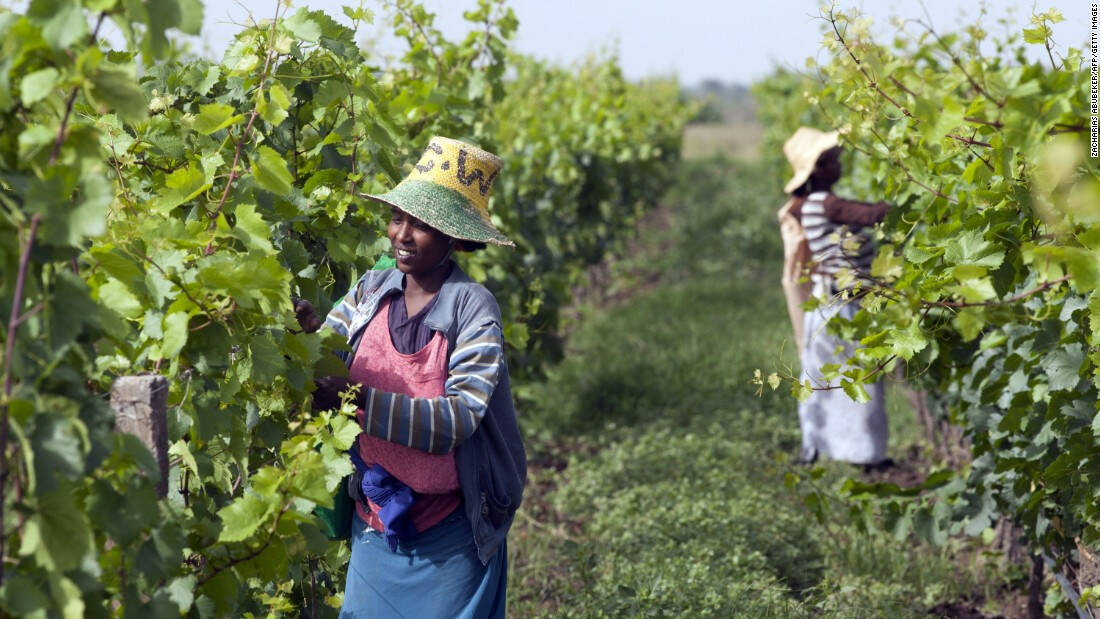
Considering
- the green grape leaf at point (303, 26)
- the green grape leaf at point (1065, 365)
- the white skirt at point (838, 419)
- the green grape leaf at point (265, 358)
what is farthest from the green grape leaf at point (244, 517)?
the white skirt at point (838, 419)

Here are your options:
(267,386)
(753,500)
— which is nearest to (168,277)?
(267,386)

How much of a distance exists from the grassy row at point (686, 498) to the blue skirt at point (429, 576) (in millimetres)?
983

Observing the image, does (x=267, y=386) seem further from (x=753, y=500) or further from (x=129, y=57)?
(x=753, y=500)

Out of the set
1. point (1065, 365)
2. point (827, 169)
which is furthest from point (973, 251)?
point (827, 169)

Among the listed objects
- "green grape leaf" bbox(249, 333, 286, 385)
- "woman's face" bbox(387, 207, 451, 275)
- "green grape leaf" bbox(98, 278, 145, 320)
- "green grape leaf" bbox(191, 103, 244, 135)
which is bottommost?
"green grape leaf" bbox(249, 333, 286, 385)

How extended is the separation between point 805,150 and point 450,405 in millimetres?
4501

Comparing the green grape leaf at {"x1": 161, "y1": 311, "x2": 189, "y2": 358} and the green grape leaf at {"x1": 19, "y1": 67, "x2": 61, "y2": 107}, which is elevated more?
the green grape leaf at {"x1": 19, "y1": 67, "x2": 61, "y2": 107}

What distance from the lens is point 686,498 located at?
5270mm

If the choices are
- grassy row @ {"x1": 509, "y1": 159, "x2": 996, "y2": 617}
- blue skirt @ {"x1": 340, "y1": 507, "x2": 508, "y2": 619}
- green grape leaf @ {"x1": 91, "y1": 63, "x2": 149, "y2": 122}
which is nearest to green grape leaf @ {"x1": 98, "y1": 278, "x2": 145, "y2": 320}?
green grape leaf @ {"x1": 91, "y1": 63, "x2": 149, "y2": 122}

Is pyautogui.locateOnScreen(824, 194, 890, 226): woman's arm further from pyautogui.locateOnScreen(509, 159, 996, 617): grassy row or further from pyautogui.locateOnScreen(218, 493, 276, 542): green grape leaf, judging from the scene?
pyautogui.locateOnScreen(218, 493, 276, 542): green grape leaf

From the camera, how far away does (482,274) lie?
203 inches

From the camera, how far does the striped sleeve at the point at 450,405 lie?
7.88 feet

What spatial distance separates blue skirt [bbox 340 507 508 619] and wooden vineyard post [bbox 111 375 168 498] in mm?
972

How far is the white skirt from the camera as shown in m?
6.48
